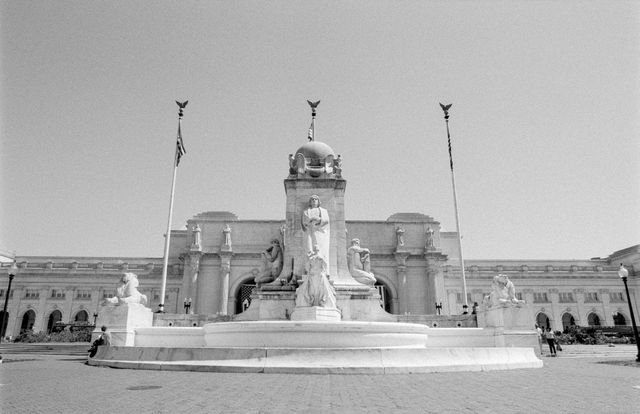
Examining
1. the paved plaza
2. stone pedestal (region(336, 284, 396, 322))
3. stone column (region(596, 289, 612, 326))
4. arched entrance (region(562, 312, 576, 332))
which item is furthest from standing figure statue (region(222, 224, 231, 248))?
stone column (region(596, 289, 612, 326))

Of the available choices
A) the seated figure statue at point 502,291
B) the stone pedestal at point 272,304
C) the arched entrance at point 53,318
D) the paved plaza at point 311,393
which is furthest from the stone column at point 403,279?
the arched entrance at point 53,318

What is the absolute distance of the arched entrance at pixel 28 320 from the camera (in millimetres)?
57612

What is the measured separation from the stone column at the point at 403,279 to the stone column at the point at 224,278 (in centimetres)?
2251

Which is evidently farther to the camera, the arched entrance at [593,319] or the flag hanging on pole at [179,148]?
the arched entrance at [593,319]

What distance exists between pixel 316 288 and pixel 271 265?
13.4 feet

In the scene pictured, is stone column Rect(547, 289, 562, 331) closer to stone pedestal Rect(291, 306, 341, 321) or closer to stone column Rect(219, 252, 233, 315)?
stone column Rect(219, 252, 233, 315)

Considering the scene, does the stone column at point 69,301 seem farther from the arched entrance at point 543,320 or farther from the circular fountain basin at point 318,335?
the arched entrance at point 543,320

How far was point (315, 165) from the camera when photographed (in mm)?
18281

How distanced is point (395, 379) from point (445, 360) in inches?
84.1

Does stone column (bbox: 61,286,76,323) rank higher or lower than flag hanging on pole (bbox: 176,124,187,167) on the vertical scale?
lower

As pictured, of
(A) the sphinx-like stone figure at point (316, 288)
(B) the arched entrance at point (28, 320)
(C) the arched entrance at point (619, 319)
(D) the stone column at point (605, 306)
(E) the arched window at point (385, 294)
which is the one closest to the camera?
(A) the sphinx-like stone figure at point (316, 288)

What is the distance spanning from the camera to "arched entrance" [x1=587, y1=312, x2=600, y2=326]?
60.6m

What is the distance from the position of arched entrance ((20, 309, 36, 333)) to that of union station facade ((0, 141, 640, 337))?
124 millimetres

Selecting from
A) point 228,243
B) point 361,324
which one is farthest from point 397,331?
point 228,243
